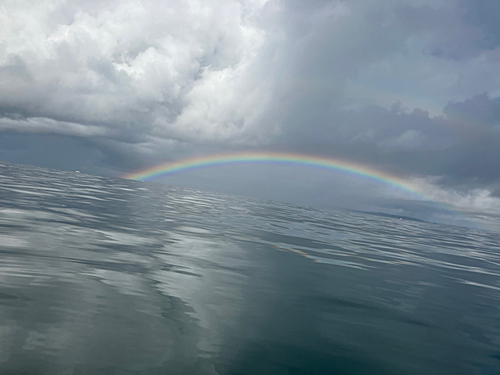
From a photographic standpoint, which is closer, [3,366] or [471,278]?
[3,366]

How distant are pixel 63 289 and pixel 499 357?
8843 millimetres

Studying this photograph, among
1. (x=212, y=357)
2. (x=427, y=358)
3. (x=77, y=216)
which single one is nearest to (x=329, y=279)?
(x=427, y=358)

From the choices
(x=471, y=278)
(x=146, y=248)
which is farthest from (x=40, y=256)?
(x=471, y=278)

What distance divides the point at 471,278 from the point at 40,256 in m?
16.2

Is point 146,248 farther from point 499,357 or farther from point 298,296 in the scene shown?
point 499,357

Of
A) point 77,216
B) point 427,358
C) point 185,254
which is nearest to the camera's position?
point 427,358

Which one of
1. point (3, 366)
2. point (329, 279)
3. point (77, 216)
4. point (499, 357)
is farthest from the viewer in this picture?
point (77, 216)

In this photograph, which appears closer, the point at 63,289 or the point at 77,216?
the point at 63,289

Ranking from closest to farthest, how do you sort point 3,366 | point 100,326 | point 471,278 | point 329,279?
point 3,366
point 100,326
point 329,279
point 471,278

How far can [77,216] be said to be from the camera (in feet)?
55.7

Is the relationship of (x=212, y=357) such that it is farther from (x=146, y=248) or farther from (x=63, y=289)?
(x=146, y=248)

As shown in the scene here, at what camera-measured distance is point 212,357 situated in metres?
4.92

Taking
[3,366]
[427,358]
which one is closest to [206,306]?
[3,366]

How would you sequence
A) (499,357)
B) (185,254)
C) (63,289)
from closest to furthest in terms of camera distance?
(499,357), (63,289), (185,254)
